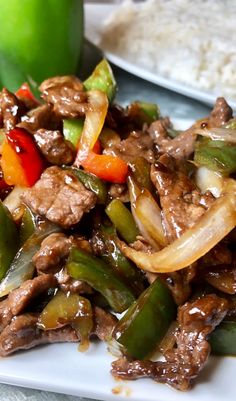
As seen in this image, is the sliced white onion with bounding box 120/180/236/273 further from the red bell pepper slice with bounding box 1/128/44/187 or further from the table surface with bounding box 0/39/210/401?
the table surface with bounding box 0/39/210/401

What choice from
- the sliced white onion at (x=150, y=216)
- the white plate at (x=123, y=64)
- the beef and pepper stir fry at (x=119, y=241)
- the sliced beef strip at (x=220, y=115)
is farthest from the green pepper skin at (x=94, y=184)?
the white plate at (x=123, y=64)

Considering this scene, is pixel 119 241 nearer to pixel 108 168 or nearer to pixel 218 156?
pixel 108 168

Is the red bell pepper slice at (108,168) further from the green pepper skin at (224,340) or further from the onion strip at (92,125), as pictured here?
the green pepper skin at (224,340)

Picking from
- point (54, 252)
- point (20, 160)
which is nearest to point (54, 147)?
point (20, 160)

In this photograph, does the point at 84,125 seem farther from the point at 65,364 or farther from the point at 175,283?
the point at 65,364

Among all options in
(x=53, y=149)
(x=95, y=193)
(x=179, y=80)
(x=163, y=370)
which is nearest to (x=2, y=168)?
(x=53, y=149)

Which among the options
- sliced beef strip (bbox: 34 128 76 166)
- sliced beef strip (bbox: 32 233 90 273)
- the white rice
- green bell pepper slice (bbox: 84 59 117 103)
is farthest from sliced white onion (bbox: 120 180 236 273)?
the white rice
